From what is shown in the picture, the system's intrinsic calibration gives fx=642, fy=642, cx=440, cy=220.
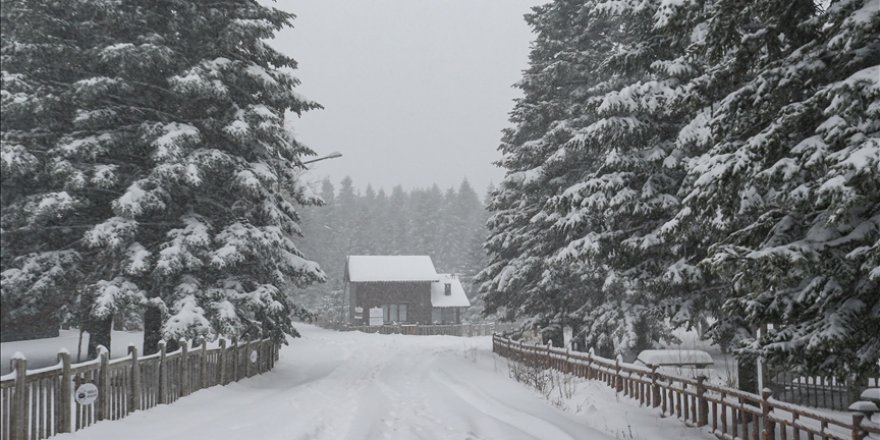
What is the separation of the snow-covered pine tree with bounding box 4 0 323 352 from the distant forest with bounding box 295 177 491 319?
4608 cm

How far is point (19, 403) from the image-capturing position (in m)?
8.22

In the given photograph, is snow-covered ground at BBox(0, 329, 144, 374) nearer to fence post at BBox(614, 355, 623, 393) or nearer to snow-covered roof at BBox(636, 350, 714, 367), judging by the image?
fence post at BBox(614, 355, 623, 393)

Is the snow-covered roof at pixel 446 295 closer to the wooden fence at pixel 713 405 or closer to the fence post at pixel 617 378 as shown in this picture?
the wooden fence at pixel 713 405

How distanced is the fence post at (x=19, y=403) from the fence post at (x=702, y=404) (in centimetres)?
999

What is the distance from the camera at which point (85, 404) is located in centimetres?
980

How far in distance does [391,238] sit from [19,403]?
7616cm

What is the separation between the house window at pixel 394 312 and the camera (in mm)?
52031

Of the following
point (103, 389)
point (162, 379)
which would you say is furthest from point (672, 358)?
point (103, 389)

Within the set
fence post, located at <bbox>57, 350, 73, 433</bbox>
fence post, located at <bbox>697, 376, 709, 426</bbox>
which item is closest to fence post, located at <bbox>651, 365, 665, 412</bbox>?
fence post, located at <bbox>697, 376, 709, 426</bbox>

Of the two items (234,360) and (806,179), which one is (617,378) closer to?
(806,179)

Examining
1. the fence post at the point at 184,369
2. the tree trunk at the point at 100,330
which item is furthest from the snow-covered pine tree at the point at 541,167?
the tree trunk at the point at 100,330

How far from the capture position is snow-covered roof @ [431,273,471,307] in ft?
175

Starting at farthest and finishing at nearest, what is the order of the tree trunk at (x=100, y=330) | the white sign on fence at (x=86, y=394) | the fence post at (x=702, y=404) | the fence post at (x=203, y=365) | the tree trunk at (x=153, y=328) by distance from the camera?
the tree trunk at (x=100, y=330) → the tree trunk at (x=153, y=328) → the fence post at (x=203, y=365) → the fence post at (x=702, y=404) → the white sign on fence at (x=86, y=394)

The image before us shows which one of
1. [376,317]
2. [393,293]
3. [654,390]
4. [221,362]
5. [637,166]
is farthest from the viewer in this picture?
[393,293]
